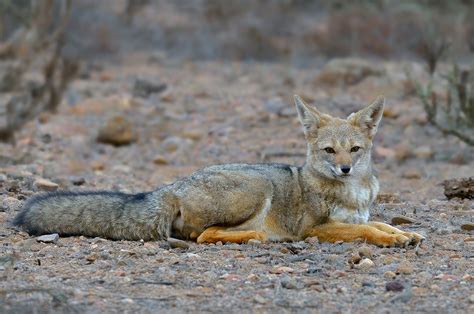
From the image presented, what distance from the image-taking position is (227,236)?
26.9 feet

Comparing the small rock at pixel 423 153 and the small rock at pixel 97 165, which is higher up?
the small rock at pixel 423 153

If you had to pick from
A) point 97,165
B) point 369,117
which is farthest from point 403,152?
point 369,117

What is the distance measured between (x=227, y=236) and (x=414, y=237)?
155 cm

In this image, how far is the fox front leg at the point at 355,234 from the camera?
8.12 metres

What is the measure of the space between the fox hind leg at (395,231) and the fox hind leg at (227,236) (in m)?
1.01

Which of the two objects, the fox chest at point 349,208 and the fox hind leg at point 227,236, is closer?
the fox hind leg at point 227,236

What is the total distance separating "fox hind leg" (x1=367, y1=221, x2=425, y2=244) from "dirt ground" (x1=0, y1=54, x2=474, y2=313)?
0.23ft

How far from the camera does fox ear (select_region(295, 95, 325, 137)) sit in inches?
356

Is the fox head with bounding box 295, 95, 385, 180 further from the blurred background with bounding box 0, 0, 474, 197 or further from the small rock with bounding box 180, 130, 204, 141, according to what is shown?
the small rock with bounding box 180, 130, 204, 141

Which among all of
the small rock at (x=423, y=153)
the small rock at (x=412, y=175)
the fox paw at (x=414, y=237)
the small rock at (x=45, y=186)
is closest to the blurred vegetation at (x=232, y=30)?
the small rock at (x=423, y=153)

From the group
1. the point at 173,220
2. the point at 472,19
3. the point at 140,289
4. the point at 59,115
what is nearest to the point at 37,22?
the point at 59,115

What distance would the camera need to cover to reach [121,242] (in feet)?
26.7

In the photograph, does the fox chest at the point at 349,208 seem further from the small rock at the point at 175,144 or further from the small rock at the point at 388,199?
the small rock at the point at 175,144

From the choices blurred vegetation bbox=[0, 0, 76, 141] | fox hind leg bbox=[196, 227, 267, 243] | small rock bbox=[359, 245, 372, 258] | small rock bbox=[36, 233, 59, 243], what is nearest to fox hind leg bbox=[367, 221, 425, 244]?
small rock bbox=[359, 245, 372, 258]
